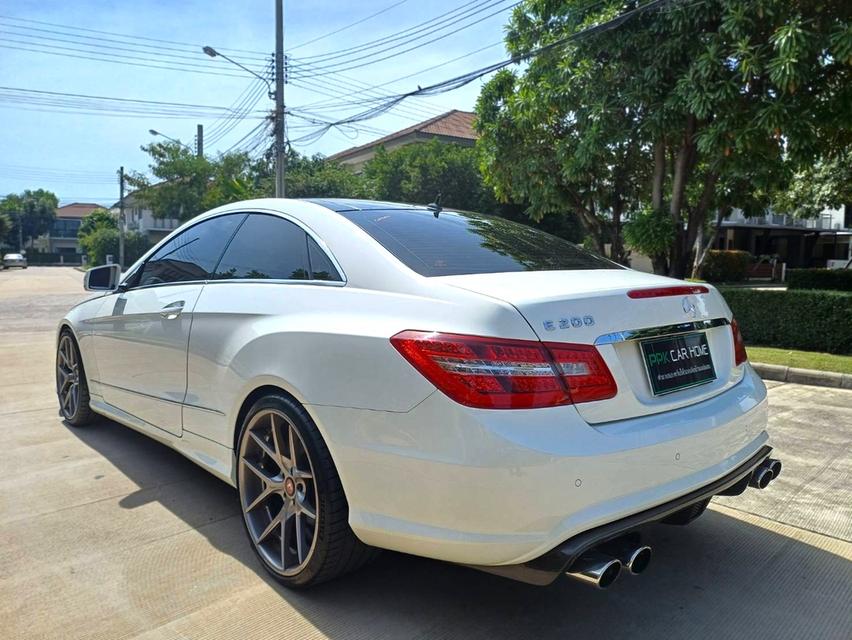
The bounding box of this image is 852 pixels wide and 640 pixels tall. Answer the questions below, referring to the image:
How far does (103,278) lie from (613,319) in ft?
12.4

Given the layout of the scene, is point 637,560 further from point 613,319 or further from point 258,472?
point 258,472

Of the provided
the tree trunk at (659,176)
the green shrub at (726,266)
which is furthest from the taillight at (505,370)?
the green shrub at (726,266)

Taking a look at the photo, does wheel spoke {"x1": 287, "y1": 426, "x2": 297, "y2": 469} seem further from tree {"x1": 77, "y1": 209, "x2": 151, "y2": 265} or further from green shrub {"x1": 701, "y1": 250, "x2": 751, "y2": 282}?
tree {"x1": 77, "y1": 209, "x2": 151, "y2": 265}

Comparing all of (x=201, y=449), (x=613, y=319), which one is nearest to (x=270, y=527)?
(x=201, y=449)

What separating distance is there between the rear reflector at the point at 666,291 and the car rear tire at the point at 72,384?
397 cm

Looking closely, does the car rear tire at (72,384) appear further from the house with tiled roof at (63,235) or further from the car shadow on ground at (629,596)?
the house with tiled roof at (63,235)

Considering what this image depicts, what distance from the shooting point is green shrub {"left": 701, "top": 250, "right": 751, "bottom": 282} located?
2967 centimetres

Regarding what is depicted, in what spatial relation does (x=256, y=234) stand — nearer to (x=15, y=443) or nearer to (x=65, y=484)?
(x=65, y=484)

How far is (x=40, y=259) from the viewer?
8150 cm

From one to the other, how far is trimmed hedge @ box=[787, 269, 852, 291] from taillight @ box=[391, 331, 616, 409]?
12.9m

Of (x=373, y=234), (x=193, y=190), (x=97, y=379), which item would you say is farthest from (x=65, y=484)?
(x=193, y=190)

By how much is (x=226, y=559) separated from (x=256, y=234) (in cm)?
153

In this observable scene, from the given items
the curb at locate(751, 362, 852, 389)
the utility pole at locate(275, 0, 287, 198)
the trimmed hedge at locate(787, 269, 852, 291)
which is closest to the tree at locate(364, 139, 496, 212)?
the utility pole at locate(275, 0, 287, 198)

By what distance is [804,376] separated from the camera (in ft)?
24.8
